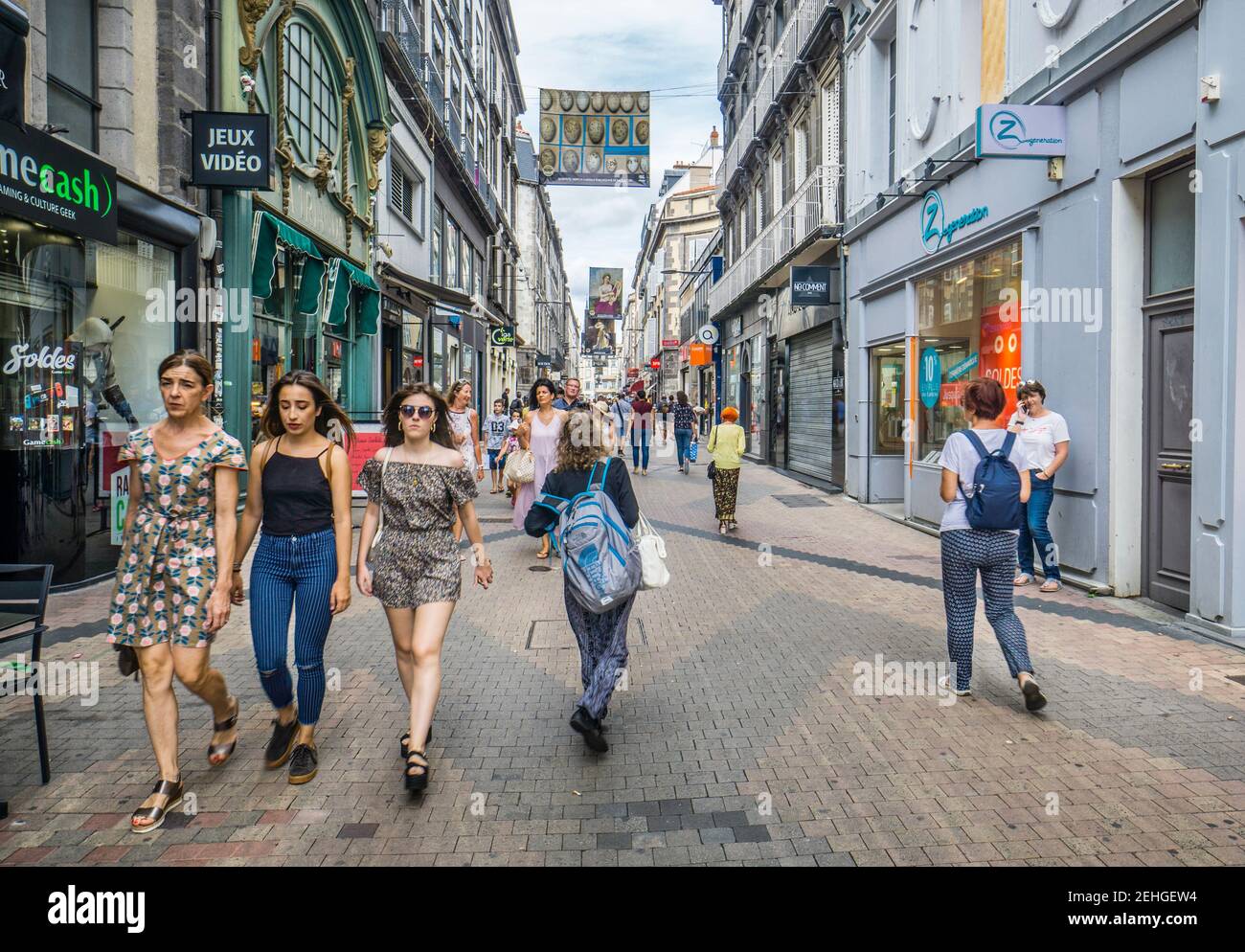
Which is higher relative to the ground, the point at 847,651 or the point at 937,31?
the point at 937,31

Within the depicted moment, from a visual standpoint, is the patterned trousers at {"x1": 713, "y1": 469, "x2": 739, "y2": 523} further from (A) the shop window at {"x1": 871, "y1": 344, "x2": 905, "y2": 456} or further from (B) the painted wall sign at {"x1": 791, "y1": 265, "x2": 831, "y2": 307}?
(B) the painted wall sign at {"x1": 791, "y1": 265, "x2": 831, "y2": 307}

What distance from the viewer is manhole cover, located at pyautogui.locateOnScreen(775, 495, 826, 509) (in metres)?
15.0

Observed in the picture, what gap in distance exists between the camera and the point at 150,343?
31.4 ft

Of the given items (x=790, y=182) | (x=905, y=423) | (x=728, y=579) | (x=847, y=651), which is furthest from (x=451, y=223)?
(x=847, y=651)

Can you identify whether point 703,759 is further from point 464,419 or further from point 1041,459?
point 464,419

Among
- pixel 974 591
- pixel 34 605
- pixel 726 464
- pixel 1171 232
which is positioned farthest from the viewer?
pixel 726 464

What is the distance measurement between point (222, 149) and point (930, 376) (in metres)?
9.55

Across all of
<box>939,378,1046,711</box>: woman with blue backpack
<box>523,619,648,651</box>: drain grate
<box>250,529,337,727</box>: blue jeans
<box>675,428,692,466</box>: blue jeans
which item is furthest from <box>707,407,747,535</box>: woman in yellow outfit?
<box>675,428,692,466</box>: blue jeans

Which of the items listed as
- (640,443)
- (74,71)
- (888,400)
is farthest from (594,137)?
(74,71)

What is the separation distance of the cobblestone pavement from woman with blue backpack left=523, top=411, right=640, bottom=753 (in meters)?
0.34

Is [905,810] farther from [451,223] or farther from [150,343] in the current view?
[451,223]

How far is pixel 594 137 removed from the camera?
742 inches

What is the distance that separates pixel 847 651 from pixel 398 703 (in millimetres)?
3065

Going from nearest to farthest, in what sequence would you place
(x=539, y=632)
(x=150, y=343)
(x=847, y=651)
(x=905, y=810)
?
(x=905, y=810), (x=847, y=651), (x=539, y=632), (x=150, y=343)
